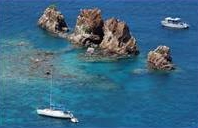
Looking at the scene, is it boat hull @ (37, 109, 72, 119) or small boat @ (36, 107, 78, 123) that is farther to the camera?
boat hull @ (37, 109, 72, 119)

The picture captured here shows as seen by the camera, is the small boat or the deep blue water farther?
the small boat

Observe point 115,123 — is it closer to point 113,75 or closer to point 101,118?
point 101,118

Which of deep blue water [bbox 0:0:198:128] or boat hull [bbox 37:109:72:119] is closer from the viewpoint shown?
deep blue water [bbox 0:0:198:128]

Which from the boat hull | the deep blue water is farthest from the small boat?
the deep blue water

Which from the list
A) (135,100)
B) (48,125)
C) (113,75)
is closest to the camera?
(48,125)

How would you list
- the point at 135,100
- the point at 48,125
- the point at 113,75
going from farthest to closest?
1. the point at 113,75
2. the point at 135,100
3. the point at 48,125

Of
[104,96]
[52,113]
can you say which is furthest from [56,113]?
[104,96]

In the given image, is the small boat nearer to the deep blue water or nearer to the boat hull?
the boat hull

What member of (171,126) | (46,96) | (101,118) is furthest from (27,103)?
(171,126)

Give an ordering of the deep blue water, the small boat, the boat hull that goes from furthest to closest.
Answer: the boat hull, the small boat, the deep blue water

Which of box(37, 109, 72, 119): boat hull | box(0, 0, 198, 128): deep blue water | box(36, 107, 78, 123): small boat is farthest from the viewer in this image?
box(37, 109, 72, 119): boat hull

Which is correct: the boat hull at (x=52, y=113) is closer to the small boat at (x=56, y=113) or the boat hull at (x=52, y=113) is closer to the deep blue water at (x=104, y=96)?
the small boat at (x=56, y=113)
